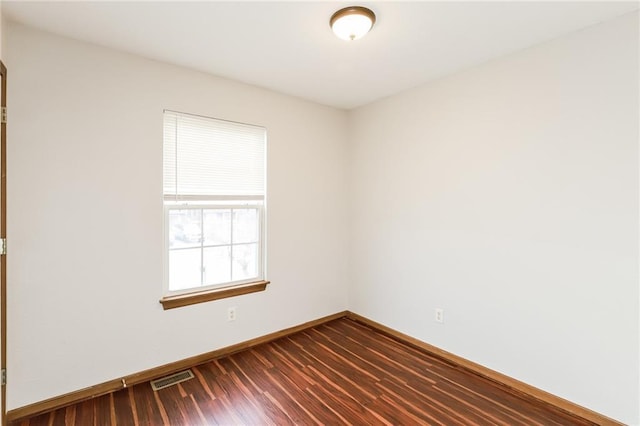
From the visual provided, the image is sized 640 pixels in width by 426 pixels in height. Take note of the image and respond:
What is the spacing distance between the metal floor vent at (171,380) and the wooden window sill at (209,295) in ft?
1.74

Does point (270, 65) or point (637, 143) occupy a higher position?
point (270, 65)

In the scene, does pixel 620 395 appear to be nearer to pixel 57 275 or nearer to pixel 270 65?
pixel 270 65

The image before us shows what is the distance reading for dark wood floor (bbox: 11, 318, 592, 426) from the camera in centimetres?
199

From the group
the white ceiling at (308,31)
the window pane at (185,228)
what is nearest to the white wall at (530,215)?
the white ceiling at (308,31)

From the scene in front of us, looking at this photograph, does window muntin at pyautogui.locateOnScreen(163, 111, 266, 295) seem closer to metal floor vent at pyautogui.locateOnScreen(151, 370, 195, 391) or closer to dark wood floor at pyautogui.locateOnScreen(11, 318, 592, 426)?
metal floor vent at pyautogui.locateOnScreen(151, 370, 195, 391)

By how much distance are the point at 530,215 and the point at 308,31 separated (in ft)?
6.64

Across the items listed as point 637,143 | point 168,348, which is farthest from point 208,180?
point 637,143

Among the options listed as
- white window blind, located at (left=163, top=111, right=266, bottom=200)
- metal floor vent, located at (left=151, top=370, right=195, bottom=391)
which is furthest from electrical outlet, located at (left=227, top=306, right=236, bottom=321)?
white window blind, located at (left=163, top=111, right=266, bottom=200)

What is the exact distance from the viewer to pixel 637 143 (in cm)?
184

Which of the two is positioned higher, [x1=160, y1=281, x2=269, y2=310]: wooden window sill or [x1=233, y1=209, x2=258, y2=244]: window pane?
[x1=233, y1=209, x2=258, y2=244]: window pane

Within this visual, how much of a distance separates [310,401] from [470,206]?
196 centimetres

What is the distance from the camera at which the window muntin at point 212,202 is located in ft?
8.50

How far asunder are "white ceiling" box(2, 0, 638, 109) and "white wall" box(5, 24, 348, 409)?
0.23 m

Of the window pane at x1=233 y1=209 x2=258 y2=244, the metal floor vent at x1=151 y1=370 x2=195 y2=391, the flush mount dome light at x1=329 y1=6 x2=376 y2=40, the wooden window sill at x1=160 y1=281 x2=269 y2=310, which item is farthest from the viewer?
the window pane at x1=233 y1=209 x2=258 y2=244
